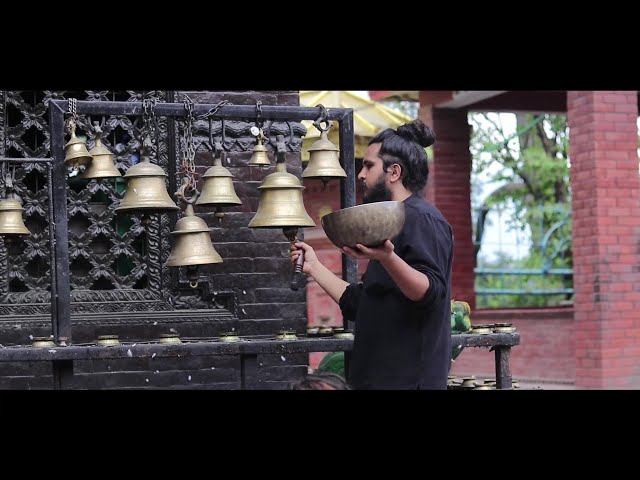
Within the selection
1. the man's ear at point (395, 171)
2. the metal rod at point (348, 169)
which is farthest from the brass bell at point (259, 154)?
the man's ear at point (395, 171)

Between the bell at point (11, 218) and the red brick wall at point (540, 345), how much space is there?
7729 mm

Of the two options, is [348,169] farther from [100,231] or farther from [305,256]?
[100,231]

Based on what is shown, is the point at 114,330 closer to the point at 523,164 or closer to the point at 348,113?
the point at 348,113

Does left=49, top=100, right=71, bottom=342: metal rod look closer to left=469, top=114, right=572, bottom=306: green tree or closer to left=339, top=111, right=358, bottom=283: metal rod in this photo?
left=339, top=111, right=358, bottom=283: metal rod

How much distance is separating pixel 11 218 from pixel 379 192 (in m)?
2.18

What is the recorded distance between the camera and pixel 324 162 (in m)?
5.67

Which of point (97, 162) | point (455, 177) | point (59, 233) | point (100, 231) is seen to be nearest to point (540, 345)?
point (455, 177)

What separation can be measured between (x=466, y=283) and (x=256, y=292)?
21.2 feet

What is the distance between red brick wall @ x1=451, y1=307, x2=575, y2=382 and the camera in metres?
12.8

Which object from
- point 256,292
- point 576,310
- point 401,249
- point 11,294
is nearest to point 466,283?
point 576,310

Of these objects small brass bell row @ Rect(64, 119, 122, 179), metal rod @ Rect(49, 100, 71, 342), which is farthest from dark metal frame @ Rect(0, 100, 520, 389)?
small brass bell row @ Rect(64, 119, 122, 179)

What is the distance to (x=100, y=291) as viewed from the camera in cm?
661

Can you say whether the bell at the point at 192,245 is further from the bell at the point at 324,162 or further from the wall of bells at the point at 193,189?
the bell at the point at 324,162

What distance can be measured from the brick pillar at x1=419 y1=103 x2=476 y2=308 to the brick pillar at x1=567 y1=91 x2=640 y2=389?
2.99m
